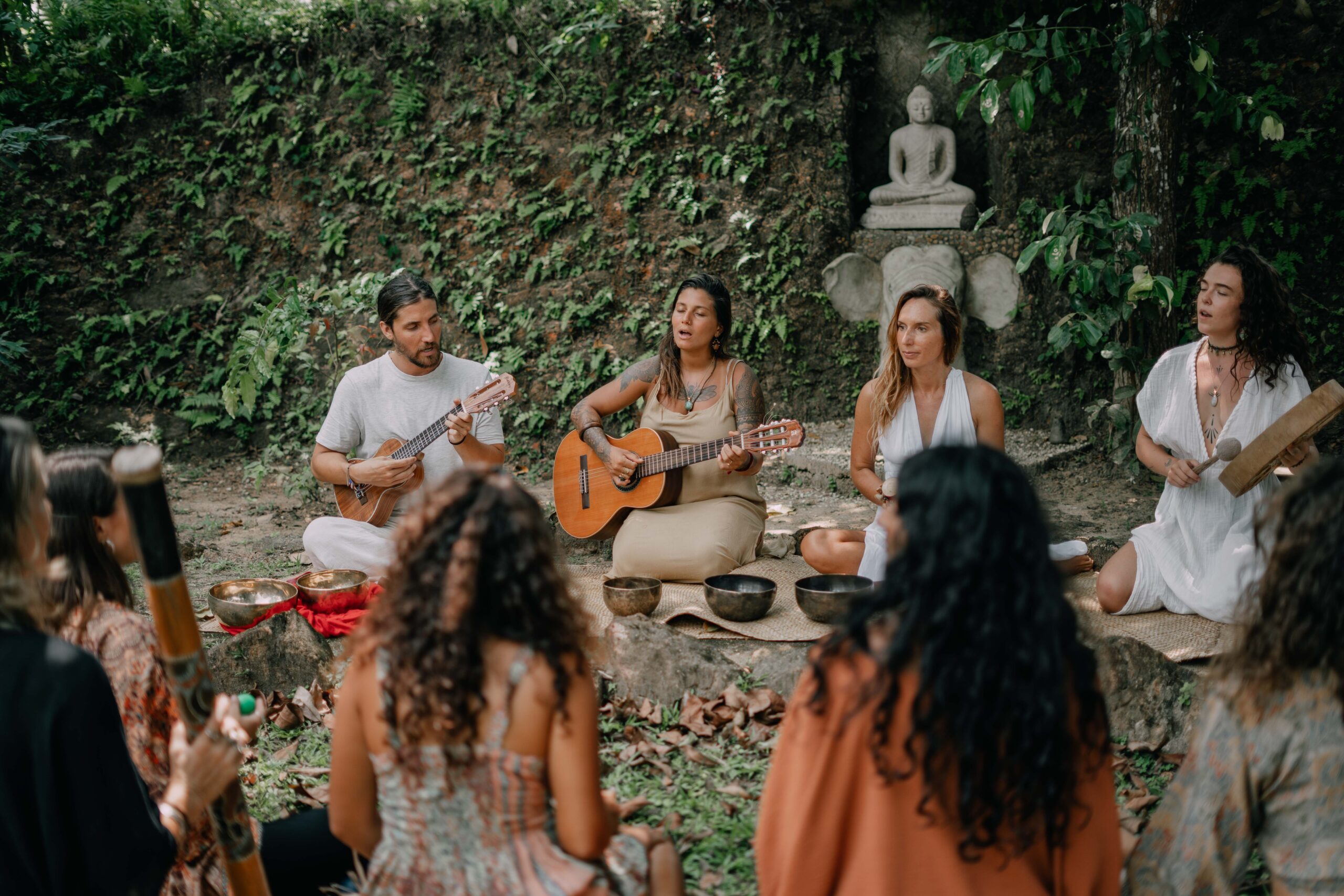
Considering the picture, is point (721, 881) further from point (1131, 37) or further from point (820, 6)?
point (820, 6)

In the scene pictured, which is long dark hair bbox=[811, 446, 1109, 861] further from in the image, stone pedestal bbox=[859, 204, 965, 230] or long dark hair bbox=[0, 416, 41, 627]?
stone pedestal bbox=[859, 204, 965, 230]

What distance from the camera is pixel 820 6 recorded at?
8.18m

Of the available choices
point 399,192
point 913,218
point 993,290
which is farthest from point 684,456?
point 399,192

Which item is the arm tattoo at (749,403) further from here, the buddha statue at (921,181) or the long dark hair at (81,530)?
the buddha statue at (921,181)

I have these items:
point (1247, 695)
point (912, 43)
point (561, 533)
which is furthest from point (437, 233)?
point (1247, 695)

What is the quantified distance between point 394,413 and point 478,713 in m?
3.39

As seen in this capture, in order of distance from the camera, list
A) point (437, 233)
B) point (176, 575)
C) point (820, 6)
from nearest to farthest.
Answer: point (176, 575), point (820, 6), point (437, 233)

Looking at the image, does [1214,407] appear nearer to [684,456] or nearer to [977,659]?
[684,456]

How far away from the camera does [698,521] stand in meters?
5.04

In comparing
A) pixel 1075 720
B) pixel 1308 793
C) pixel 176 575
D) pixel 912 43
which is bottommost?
pixel 1308 793

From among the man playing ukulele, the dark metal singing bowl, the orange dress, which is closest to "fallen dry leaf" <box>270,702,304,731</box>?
the man playing ukulele

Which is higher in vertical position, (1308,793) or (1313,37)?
(1313,37)

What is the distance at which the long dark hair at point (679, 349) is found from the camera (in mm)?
5090

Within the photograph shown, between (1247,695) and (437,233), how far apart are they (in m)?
7.94
